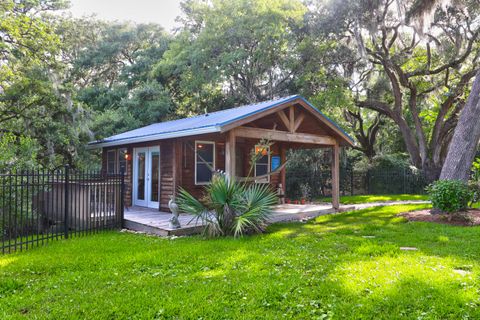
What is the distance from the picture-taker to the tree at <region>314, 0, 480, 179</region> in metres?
13.9

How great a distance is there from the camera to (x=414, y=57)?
58.2 ft

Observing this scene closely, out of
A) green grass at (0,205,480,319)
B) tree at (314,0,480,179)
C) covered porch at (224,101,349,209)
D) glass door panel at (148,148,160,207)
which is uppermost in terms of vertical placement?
tree at (314,0,480,179)

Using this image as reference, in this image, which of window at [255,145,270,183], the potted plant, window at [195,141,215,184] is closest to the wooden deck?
window at [195,141,215,184]

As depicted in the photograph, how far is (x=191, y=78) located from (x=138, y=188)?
9623 mm

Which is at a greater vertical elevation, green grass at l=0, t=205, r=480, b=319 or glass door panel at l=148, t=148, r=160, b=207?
glass door panel at l=148, t=148, r=160, b=207

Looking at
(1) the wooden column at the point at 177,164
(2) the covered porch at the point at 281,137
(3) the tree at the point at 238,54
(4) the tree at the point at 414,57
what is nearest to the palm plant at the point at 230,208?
(2) the covered porch at the point at 281,137

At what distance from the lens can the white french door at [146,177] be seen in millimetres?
10664

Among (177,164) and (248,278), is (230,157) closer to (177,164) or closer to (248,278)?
(177,164)

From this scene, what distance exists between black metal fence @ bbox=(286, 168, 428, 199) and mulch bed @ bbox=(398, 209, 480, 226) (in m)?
6.80

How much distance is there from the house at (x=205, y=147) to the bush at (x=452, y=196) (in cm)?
289

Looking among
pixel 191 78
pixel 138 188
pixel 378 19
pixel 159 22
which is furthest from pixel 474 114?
pixel 159 22

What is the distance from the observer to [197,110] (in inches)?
837

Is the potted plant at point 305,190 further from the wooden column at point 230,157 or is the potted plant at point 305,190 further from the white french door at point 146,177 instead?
the wooden column at point 230,157

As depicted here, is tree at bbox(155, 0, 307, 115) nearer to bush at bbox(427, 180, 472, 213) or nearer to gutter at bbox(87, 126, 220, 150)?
gutter at bbox(87, 126, 220, 150)
